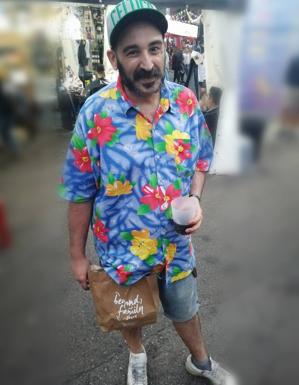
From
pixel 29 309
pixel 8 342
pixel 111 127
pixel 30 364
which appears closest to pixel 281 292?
pixel 29 309

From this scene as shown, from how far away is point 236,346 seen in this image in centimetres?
57

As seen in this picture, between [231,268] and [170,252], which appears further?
[170,252]

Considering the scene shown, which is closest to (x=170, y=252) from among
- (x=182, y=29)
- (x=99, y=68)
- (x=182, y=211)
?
(x=182, y=211)

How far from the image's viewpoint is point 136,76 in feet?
4.22

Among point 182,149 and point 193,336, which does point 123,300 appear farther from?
point 182,149

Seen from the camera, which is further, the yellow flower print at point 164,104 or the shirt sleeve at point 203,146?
the shirt sleeve at point 203,146

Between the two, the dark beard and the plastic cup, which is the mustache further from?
the plastic cup

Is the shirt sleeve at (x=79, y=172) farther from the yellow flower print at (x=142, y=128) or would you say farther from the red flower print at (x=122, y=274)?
the red flower print at (x=122, y=274)

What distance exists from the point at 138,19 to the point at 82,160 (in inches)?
20.1

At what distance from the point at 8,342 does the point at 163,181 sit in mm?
721

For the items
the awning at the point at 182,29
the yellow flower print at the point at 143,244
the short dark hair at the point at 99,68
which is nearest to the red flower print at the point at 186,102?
the yellow flower print at the point at 143,244

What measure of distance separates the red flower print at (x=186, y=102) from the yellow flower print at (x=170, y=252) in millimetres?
513

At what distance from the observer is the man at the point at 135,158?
1275 mm

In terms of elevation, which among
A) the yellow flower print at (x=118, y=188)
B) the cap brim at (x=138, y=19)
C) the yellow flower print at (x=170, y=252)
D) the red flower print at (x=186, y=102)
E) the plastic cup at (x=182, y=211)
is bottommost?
the yellow flower print at (x=170, y=252)
